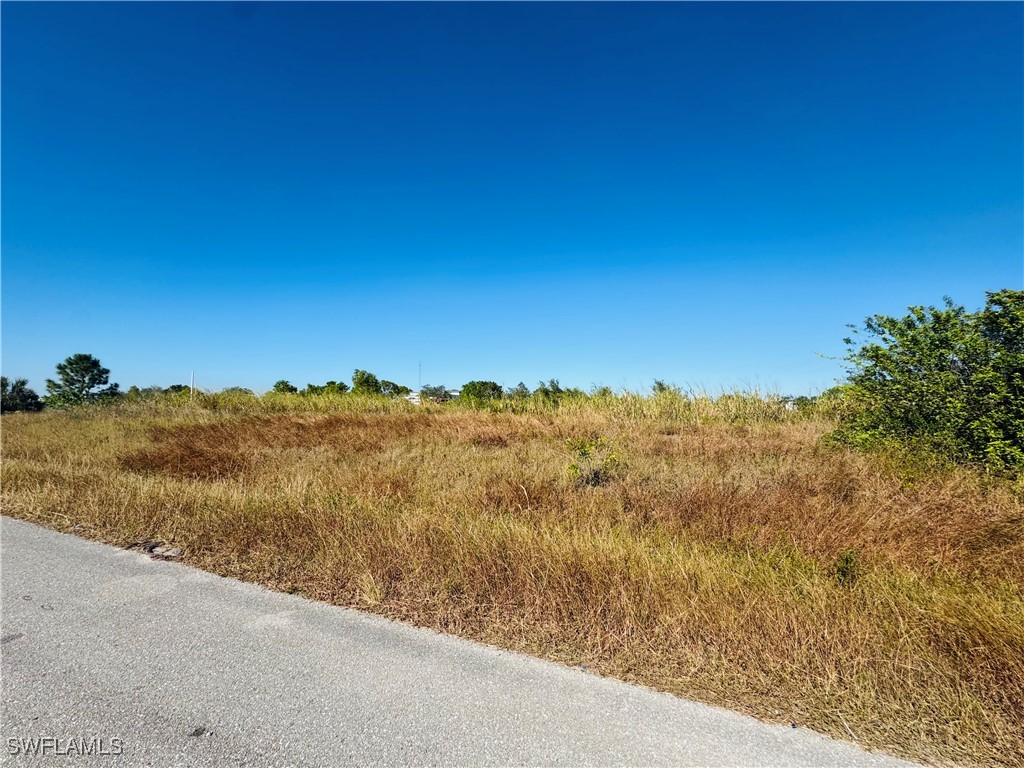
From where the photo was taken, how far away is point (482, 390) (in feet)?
78.3

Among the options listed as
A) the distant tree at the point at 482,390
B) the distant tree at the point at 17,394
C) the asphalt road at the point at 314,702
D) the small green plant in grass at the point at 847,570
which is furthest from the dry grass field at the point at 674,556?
the distant tree at the point at 17,394

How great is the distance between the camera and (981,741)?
2127 millimetres

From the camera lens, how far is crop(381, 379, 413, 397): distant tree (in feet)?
74.4

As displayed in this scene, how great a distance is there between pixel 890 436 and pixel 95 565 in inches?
374

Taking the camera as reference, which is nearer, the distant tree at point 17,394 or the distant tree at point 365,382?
the distant tree at point 365,382

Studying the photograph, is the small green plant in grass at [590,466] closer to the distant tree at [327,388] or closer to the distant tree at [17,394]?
the distant tree at [327,388]

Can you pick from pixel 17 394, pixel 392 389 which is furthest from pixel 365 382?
pixel 17 394

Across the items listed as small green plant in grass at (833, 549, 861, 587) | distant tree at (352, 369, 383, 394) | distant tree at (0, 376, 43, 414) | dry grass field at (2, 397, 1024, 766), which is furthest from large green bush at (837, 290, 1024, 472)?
distant tree at (0, 376, 43, 414)

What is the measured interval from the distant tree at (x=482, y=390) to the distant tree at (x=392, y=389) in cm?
298

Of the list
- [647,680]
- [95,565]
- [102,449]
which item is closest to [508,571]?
[647,680]

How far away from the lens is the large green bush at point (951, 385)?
5.91m

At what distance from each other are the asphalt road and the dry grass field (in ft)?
0.80

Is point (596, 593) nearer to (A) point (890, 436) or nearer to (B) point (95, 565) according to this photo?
(B) point (95, 565)

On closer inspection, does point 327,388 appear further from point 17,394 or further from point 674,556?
point 17,394
